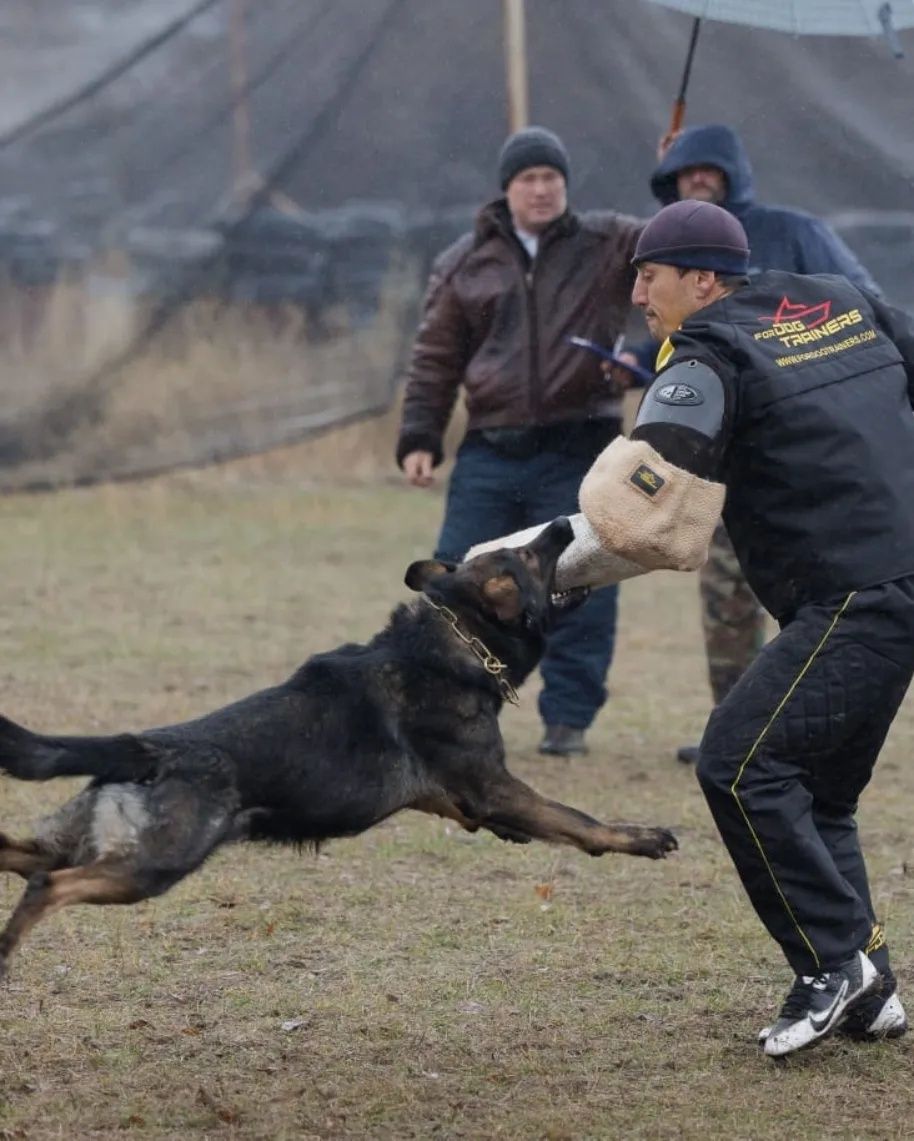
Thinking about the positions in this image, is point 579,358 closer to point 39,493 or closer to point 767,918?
point 767,918

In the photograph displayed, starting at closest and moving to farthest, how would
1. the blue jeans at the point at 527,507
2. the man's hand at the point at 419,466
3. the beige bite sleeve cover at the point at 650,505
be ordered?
the beige bite sleeve cover at the point at 650,505 < the blue jeans at the point at 527,507 < the man's hand at the point at 419,466

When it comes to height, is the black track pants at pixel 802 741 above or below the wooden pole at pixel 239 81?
above

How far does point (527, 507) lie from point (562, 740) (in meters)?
→ 0.99

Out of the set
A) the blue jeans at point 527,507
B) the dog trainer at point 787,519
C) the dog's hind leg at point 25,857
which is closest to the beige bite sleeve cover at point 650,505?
the dog trainer at point 787,519

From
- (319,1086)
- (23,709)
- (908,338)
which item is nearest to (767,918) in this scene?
(319,1086)

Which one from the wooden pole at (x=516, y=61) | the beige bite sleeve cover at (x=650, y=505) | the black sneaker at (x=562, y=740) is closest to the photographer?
the beige bite sleeve cover at (x=650, y=505)

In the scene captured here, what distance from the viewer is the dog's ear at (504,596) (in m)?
4.29

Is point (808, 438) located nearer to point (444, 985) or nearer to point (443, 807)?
point (443, 807)

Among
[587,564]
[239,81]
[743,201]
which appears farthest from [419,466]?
[239,81]

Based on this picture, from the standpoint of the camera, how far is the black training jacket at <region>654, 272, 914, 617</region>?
12.1 ft

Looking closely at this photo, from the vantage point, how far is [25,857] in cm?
387

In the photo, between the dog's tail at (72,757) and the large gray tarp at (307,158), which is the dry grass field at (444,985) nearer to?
the dog's tail at (72,757)

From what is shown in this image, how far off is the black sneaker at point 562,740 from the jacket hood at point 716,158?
215cm

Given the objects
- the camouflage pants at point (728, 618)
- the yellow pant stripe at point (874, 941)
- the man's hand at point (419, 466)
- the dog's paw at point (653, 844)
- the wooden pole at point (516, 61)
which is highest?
the yellow pant stripe at point (874, 941)
